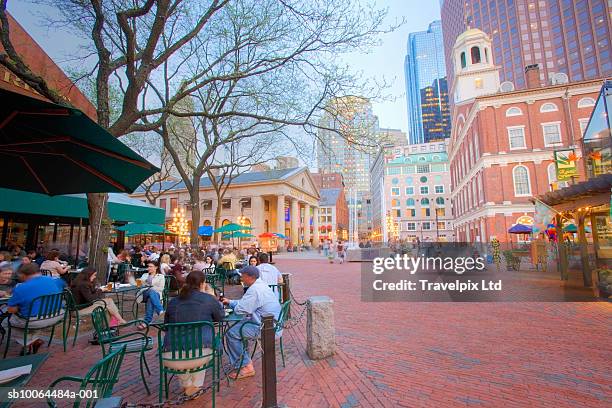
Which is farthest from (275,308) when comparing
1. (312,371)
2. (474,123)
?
(474,123)

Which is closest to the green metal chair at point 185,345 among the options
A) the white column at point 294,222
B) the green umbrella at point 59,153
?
the green umbrella at point 59,153

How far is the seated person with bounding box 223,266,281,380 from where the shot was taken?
13.3 ft

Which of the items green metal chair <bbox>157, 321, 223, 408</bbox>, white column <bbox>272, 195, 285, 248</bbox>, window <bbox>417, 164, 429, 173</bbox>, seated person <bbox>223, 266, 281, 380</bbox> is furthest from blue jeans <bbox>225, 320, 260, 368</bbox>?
window <bbox>417, 164, 429, 173</bbox>

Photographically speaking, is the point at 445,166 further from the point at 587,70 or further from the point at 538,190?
the point at 538,190

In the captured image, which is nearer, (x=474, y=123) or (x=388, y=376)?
(x=388, y=376)

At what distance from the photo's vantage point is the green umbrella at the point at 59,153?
2.75m

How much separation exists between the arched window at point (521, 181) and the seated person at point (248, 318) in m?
33.1

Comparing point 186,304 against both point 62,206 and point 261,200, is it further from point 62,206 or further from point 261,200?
point 261,200

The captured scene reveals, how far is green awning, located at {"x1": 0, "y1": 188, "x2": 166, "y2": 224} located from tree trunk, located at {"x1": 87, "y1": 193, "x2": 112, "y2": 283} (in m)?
Answer: 3.04

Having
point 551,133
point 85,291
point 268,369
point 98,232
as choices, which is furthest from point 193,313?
point 551,133

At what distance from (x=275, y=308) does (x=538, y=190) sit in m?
33.8

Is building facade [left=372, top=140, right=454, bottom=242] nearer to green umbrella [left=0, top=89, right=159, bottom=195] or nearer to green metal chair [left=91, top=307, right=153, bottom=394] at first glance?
green umbrella [left=0, top=89, right=159, bottom=195]

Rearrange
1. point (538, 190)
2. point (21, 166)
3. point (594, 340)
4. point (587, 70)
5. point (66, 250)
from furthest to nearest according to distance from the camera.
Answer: point (587, 70) < point (538, 190) < point (66, 250) < point (594, 340) < point (21, 166)

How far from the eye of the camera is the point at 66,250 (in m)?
19.3
